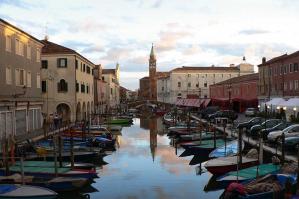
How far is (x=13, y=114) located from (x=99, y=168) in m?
11.0

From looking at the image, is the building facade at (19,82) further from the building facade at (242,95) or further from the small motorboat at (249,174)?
the building facade at (242,95)

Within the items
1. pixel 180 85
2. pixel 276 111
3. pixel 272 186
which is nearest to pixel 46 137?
pixel 272 186

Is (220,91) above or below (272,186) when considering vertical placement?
above

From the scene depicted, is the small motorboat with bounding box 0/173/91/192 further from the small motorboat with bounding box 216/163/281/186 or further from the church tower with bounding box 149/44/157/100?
the church tower with bounding box 149/44/157/100

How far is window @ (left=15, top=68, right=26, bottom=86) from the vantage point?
4000 cm

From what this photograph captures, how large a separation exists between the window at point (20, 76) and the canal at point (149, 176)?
1041 centimetres

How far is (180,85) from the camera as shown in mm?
133625

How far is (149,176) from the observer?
92.9 ft

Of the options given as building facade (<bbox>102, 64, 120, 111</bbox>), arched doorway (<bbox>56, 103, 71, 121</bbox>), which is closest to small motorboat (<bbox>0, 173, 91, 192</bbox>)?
arched doorway (<bbox>56, 103, 71, 121</bbox>)

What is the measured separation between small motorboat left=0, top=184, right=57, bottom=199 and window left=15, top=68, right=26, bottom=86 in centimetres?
2136

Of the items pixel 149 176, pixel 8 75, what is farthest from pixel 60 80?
pixel 149 176

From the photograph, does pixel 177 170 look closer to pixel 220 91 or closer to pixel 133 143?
pixel 133 143

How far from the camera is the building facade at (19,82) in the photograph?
3625cm

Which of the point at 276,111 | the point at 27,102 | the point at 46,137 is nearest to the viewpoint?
the point at 46,137
